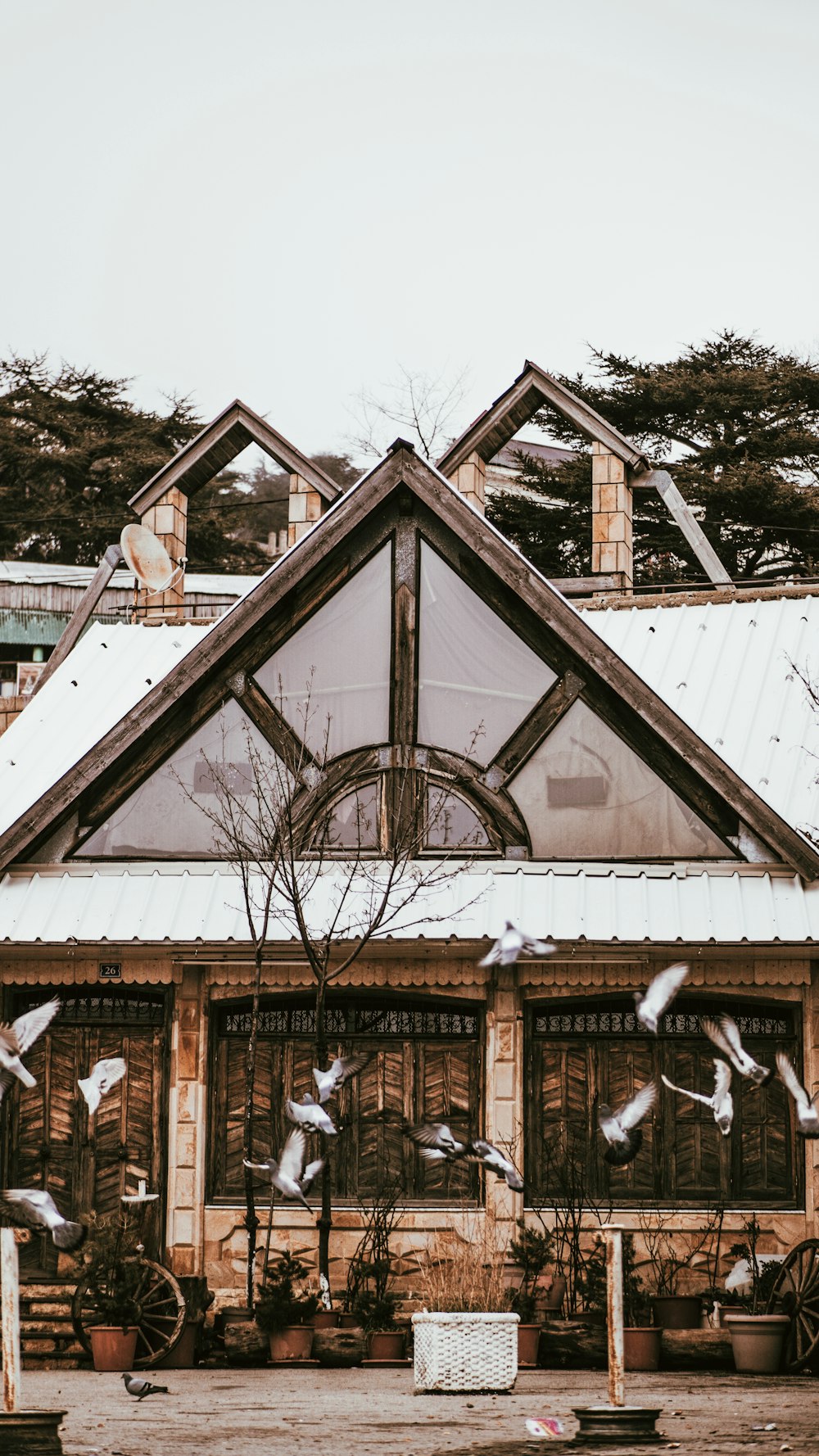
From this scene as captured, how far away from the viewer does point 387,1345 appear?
15578 millimetres

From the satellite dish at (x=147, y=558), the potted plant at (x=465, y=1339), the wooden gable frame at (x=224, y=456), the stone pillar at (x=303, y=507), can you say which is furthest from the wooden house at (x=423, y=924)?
the stone pillar at (x=303, y=507)

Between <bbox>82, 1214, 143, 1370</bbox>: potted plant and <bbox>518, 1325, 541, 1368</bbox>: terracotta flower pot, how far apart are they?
9.70ft

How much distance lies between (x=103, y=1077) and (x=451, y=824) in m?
3.71

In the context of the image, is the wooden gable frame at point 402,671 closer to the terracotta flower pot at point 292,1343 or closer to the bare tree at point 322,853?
the bare tree at point 322,853

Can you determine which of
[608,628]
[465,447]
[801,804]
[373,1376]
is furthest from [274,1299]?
[465,447]

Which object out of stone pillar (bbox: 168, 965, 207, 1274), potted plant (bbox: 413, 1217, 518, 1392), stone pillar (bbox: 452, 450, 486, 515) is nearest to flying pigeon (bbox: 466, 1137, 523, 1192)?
potted plant (bbox: 413, 1217, 518, 1392)

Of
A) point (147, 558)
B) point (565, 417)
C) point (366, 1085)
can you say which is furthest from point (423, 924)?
point (565, 417)

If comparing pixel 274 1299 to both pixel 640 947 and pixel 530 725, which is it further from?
pixel 530 725

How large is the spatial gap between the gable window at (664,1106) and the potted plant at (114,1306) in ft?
11.9

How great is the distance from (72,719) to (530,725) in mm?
5766

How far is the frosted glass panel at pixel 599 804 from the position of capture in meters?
17.1

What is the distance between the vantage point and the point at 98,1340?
1535 cm

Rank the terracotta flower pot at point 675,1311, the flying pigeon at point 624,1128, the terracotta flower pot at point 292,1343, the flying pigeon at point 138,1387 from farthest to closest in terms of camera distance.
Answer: the terracotta flower pot at point 675,1311 < the terracotta flower pot at point 292,1343 < the flying pigeon at point 624,1128 < the flying pigeon at point 138,1387

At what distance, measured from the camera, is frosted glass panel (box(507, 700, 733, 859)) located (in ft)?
56.0
